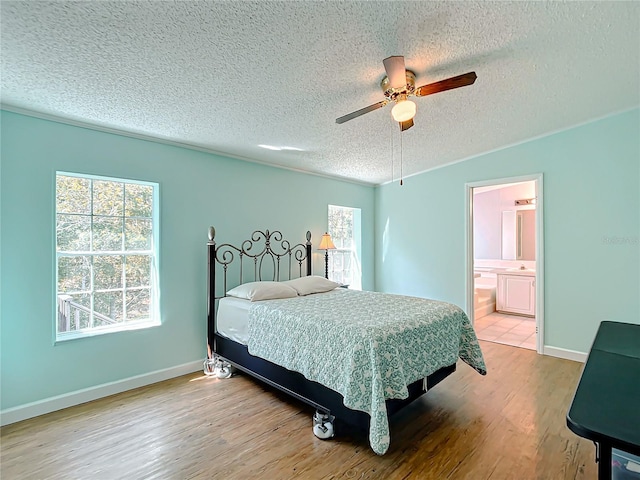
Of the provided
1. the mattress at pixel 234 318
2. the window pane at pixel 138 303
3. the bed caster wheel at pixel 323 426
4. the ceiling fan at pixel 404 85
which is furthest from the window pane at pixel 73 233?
the ceiling fan at pixel 404 85

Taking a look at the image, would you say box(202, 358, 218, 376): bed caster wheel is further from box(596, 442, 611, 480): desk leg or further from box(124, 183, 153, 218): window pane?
box(596, 442, 611, 480): desk leg

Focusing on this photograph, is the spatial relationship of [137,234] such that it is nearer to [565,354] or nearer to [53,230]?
[53,230]

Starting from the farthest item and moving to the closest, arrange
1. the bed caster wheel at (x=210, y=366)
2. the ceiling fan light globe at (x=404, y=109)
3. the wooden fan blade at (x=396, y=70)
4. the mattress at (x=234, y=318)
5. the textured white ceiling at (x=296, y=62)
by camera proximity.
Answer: the bed caster wheel at (x=210, y=366)
the mattress at (x=234, y=318)
the ceiling fan light globe at (x=404, y=109)
the wooden fan blade at (x=396, y=70)
the textured white ceiling at (x=296, y=62)

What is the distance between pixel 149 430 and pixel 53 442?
0.62 meters

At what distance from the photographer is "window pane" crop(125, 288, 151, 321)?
319cm

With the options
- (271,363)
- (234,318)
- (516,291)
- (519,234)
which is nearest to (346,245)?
(234,318)

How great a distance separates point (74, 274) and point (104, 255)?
0.92ft

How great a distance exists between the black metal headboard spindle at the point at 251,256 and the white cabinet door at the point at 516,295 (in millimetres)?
4064

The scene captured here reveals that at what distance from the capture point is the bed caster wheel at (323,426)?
2281mm

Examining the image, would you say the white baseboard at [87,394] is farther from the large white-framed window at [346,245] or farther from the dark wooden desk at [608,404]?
the dark wooden desk at [608,404]

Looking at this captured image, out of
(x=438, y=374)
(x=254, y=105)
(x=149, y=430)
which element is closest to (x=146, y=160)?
(x=254, y=105)

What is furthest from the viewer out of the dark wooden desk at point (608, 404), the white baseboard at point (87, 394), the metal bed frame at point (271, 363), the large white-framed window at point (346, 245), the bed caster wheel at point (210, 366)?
the large white-framed window at point (346, 245)

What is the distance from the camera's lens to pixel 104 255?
3.01 meters

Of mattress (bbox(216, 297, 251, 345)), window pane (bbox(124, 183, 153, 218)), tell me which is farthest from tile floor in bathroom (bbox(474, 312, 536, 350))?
window pane (bbox(124, 183, 153, 218))
